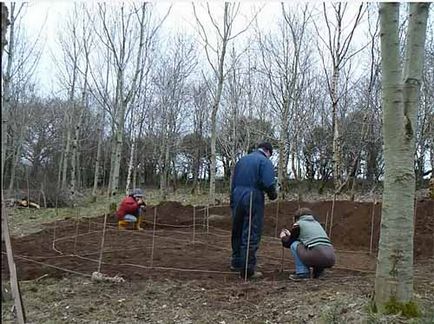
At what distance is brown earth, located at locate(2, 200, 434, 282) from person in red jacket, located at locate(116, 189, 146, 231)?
423 mm

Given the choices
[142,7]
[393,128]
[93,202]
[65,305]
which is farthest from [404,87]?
[93,202]

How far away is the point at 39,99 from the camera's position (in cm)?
3006

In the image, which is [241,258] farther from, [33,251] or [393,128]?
[33,251]

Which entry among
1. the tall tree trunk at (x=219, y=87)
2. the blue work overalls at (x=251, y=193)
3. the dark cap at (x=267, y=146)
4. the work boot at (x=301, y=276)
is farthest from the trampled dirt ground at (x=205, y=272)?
the tall tree trunk at (x=219, y=87)

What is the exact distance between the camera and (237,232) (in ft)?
17.8

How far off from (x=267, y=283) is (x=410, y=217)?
71.0 inches

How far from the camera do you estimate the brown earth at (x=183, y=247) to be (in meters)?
5.46

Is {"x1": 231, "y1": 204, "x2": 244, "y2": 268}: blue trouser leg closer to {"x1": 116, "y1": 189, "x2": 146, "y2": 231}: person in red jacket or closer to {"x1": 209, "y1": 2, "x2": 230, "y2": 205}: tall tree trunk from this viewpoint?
{"x1": 116, "y1": 189, "x2": 146, "y2": 231}: person in red jacket

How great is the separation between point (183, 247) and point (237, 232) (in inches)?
90.4

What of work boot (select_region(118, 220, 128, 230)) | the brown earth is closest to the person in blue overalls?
the brown earth

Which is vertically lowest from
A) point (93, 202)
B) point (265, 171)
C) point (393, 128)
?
point (93, 202)

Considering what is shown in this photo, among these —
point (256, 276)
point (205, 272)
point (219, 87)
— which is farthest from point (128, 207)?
point (219, 87)

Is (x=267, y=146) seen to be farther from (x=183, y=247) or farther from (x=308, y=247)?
(x=183, y=247)

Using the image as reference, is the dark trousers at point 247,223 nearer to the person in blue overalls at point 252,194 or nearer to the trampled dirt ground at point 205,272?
the person in blue overalls at point 252,194
